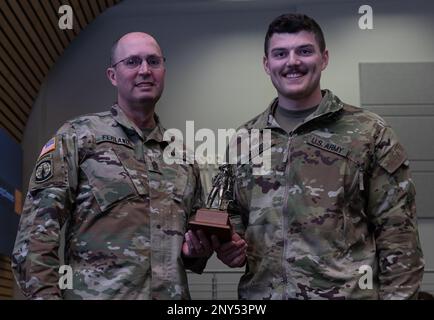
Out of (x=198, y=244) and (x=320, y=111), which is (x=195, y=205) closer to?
(x=198, y=244)

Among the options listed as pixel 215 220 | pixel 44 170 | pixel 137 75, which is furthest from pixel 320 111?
pixel 44 170

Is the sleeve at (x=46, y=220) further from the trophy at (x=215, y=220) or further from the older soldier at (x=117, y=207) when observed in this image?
the trophy at (x=215, y=220)

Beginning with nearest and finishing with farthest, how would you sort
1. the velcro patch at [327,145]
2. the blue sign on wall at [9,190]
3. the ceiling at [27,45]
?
1. the velcro patch at [327,145]
2. the ceiling at [27,45]
3. the blue sign on wall at [9,190]

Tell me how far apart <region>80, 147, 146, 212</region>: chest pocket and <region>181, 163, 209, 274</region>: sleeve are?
266mm

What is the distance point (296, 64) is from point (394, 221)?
26.9 inches

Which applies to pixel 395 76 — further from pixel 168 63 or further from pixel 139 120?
pixel 139 120

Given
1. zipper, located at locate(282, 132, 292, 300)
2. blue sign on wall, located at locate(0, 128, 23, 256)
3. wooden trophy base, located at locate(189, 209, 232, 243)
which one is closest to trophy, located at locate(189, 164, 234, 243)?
wooden trophy base, located at locate(189, 209, 232, 243)

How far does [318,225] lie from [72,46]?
548 cm

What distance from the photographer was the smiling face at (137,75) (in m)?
2.57

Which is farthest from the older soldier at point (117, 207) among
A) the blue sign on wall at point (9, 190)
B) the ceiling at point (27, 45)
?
the blue sign on wall at point (9, 190)

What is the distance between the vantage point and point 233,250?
7.41ft

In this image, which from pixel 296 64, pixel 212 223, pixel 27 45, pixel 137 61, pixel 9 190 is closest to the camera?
pixel 212 223

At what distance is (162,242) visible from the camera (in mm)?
2434

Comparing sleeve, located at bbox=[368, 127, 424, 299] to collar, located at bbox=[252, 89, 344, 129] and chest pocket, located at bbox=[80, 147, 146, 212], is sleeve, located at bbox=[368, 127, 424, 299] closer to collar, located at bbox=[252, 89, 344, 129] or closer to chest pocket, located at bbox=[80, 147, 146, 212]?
collar, located at bbox=[252, 89, 344, 129]
